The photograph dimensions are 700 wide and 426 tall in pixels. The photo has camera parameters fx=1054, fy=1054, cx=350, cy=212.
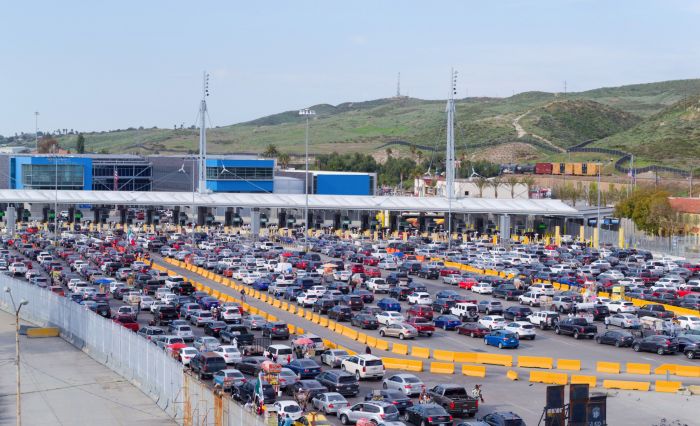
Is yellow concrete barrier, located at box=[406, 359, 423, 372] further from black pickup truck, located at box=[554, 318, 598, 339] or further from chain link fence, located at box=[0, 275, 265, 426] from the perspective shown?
black pickup truck, located at box=[554, 318, 598, 339]

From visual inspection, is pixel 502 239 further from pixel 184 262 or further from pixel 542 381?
pixel 542 381

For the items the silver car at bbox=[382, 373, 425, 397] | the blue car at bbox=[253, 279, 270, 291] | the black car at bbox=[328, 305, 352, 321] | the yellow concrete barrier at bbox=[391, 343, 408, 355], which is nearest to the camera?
the silver car at bbox=[382, 373, 425, 397]

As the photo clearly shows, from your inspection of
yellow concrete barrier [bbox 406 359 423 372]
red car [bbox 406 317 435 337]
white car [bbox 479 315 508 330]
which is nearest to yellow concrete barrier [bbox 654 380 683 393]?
yellow concrete barrier [bbox 406 359 423 372]

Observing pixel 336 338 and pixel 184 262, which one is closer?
pixel 336 338

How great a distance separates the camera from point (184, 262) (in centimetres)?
7712

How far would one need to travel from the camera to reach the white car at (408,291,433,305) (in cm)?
5734

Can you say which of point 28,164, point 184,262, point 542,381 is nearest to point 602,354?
point 542,381

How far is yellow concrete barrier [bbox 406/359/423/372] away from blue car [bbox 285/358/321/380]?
14.8 feet

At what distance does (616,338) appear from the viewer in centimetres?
4619

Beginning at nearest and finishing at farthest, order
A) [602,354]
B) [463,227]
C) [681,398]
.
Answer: [681,398] < [602,354] < [463,227]

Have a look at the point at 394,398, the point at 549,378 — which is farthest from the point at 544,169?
the point at 394,398

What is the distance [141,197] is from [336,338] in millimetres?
71633

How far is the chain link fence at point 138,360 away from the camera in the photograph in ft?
87.8

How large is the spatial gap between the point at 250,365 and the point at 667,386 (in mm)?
14551
